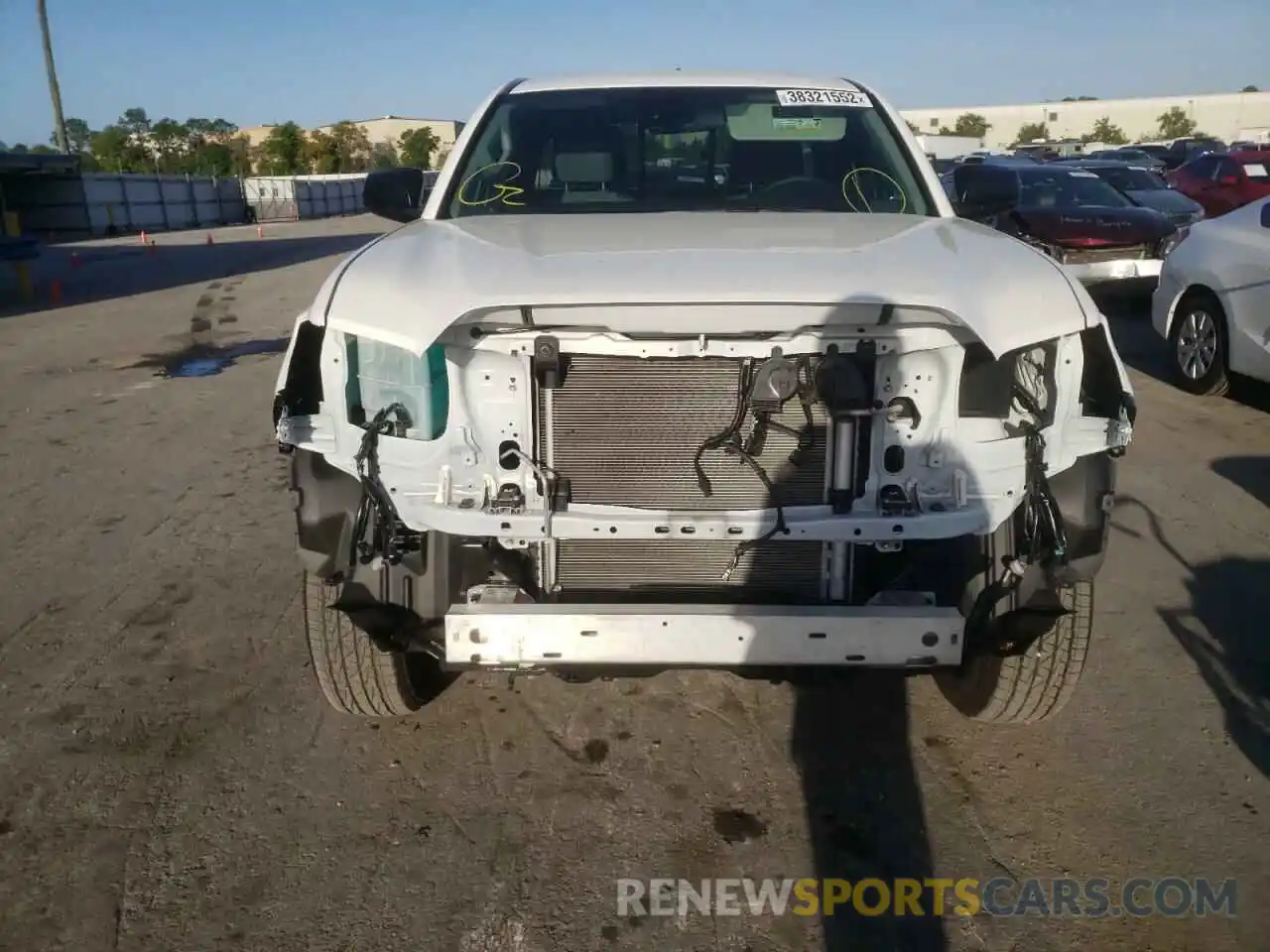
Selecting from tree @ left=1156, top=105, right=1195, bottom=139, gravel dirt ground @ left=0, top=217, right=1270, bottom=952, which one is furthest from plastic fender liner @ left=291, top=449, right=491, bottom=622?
tree @ left=1156, top=105, right=1195, bottom=139

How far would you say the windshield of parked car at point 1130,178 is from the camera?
587 inches

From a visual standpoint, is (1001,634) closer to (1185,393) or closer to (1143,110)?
(1185,393)

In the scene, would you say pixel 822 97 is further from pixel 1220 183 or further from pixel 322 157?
pixel 322 157

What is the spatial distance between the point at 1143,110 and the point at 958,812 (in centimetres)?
9871

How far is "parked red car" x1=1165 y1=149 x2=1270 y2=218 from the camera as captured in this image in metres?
17.2

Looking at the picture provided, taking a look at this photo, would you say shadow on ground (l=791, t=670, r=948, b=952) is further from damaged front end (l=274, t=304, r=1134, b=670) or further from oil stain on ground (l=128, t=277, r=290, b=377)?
oil stain on ground (l=128, t=277, r=290, b=377)

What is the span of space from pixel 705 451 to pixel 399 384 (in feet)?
2.65

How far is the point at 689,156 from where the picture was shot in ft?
13.7

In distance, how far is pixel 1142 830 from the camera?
2.91 m

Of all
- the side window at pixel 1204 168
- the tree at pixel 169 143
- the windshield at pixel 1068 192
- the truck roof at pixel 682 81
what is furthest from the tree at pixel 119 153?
the truck roof at pixel 682 81

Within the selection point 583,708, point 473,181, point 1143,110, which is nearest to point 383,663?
point 583,708

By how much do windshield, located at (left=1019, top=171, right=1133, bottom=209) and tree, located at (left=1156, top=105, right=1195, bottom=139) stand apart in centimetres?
7462

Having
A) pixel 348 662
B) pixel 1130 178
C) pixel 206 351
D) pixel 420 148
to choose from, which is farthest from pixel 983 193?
pixel 420 148

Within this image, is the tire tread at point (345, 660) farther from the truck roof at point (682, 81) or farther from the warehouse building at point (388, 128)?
the warehouse building at point (388, 128)
